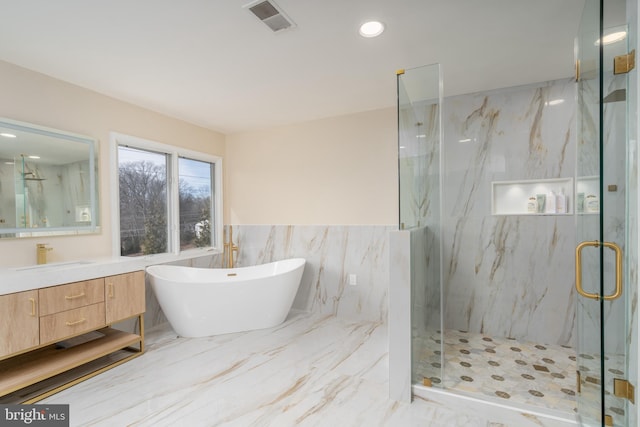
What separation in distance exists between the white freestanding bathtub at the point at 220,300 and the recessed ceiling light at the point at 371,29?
2272mm

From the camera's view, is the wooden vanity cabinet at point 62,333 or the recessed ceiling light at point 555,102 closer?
the wooden vanity cabinet at point 62,333

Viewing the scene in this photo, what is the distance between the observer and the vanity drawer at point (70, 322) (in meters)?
2.06

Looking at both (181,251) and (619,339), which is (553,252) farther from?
(181,251)

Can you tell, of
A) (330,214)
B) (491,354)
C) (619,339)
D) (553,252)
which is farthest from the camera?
(330,214)

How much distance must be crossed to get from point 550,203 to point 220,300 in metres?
3.24

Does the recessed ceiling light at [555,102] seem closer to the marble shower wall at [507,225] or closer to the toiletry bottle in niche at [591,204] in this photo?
the marble shower wall at [507,225]

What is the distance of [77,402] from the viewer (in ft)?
6.52

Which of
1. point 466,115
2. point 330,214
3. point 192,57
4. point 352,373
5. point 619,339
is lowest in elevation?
point 352,373

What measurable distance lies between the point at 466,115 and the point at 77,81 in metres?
3.64

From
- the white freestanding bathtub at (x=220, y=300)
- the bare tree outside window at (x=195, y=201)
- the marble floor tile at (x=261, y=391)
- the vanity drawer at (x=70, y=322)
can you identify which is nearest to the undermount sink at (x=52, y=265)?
the vanity drawer at (x=70, y=322)

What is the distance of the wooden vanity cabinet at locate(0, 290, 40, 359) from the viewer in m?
1.86

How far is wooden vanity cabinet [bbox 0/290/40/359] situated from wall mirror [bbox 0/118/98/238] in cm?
68

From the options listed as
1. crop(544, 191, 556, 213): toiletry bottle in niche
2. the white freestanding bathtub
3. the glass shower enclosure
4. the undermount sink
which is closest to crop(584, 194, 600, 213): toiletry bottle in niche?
the glass shower enclosure

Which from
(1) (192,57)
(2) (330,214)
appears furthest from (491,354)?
(1) (192,57)
